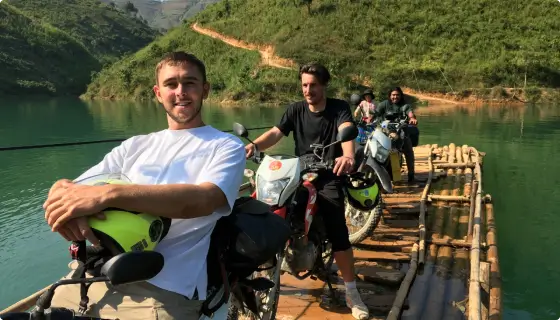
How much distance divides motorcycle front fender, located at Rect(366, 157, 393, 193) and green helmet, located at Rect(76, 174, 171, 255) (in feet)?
13.1

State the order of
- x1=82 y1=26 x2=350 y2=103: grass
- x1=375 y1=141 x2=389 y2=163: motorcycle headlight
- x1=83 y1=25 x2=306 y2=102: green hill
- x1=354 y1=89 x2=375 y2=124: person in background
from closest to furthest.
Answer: x1=375 y1=141 x2=389 y2=163: motorcycle headlight → x1=354 y1=89 x2=375 y2=124: person in background → x1=82 y1=26 x2=350 y2=103: grass → x1=83 y1=25 x2=306 y2=102: green hill

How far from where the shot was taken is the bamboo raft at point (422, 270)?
3484mm

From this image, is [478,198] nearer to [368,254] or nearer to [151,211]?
[368,254]

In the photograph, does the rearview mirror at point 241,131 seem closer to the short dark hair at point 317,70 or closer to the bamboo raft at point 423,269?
the short dark hair at point 317,70

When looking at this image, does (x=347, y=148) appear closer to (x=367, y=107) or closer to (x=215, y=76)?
(x=367, y=107)

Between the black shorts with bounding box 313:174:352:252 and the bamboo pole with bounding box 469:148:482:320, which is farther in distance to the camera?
the black shorts with bounding box 313:174:352:252

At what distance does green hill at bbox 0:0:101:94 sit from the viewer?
183ft

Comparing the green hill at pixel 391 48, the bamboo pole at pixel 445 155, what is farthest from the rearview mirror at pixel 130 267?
the green hill at pixel 391 48

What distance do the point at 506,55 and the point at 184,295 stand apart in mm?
38093

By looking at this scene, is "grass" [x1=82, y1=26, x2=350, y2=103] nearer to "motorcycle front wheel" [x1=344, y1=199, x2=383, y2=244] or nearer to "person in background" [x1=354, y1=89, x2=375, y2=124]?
"person in background" [x1=354, y1=89, x2=375, y2=124]

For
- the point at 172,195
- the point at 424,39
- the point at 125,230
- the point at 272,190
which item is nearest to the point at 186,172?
the point at 172,195

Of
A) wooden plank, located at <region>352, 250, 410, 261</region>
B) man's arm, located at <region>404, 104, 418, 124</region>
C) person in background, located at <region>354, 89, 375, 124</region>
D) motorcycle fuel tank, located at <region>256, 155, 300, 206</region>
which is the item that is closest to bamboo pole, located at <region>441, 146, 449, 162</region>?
man's arm, located at <region>404, 104, 418, 124</region>

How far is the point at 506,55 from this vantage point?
3494cm

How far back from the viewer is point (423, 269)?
423cm
